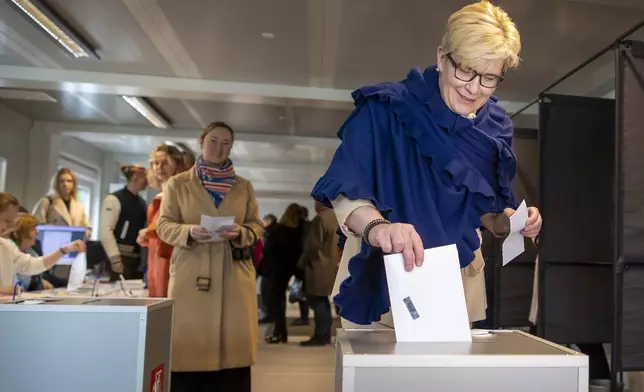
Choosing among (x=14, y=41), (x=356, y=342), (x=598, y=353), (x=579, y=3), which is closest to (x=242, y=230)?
(x=356, y=342)

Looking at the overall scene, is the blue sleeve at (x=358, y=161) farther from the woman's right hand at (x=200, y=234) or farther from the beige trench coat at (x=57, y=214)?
the beige trench coat at (x=57, y=214)

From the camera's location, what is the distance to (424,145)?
1.19 metres

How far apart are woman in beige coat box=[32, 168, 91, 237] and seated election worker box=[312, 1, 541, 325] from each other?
4015 mm

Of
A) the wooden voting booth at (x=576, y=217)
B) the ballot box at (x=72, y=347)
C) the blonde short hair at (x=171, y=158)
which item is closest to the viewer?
the ballot box at (x=72, y=347)

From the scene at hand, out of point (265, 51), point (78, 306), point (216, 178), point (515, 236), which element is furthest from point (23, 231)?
point (515, 236)

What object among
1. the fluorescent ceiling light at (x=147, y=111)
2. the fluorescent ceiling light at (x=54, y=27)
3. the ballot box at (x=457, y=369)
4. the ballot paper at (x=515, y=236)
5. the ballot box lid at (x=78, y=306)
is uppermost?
the fluorescent ceiling light at (x=54, y=27)

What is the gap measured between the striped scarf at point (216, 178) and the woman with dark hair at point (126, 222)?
1576 millimetres

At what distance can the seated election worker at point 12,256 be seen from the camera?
2.85 meters

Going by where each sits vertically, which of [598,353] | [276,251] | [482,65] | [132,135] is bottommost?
[598,353]

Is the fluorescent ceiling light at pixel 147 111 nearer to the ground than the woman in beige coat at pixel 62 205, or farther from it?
farther from it

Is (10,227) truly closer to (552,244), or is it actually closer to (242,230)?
(242,230)

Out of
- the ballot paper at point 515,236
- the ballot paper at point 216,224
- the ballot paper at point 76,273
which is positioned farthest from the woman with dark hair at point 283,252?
the ballot paper at point 515,236

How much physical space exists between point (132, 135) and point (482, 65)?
789 cm

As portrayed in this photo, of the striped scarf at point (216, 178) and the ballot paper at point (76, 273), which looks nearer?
the striped scarf at point (216, 178)
